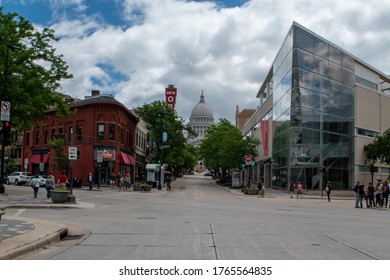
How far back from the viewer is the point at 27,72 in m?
32.4

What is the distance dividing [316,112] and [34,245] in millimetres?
45700

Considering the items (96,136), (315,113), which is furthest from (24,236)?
(315,113)

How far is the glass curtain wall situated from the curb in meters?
39.5

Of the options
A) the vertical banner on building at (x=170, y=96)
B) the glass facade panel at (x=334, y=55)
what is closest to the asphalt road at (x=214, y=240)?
the glass facade panel at (x=334, y=55)

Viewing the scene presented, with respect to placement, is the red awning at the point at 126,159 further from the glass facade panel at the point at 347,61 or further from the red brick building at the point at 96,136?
the glass facade panel at the point at 347,61

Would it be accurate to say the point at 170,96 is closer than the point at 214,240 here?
No

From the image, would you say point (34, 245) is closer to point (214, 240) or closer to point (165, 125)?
point (214, 240)

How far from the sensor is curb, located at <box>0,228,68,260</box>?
31.4 feet

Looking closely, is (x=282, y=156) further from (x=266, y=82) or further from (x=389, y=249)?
(x=389, y=249)

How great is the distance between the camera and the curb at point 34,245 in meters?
9.57

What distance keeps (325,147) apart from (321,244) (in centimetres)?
4250

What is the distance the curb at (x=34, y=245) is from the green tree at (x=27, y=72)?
19.5m

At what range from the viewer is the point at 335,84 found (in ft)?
181
